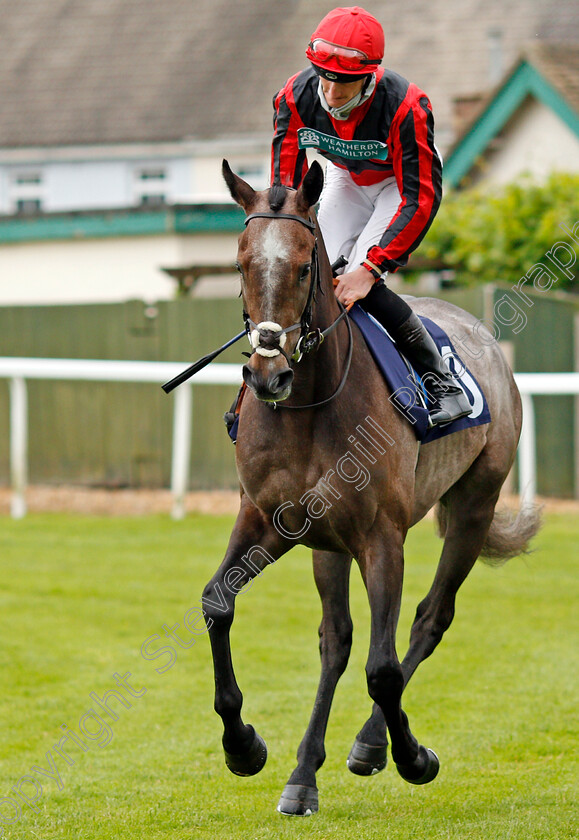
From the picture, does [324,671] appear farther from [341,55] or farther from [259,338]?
[341,55]

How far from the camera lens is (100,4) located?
29.8 metres

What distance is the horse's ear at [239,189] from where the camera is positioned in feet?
12.1

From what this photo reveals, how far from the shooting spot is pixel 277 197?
3623 mm

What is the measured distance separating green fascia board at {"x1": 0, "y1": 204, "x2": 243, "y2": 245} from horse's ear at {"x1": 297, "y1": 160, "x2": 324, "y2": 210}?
10.9 m

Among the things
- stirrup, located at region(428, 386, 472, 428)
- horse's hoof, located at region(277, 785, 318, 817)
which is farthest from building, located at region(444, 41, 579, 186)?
horse's hoof, located at region(277, 785, 318, 817)

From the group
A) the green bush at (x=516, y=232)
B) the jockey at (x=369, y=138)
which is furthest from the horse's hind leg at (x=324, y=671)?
the green bush at (x=516, y=232)

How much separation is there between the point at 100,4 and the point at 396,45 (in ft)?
28.1

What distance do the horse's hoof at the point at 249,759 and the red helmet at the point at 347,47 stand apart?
229 cm

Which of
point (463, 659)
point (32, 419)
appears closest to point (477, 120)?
point (32, 419)

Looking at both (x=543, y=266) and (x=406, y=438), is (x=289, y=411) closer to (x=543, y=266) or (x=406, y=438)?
(x=406, y=438)

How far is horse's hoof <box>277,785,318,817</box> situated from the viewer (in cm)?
430

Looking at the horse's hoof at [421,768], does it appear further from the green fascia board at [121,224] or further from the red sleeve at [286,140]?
the green fascia board at [121,224]

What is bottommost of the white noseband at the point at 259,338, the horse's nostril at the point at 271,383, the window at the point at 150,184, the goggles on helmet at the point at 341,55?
the window at the point at 150,184

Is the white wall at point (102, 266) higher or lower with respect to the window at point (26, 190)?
higher
